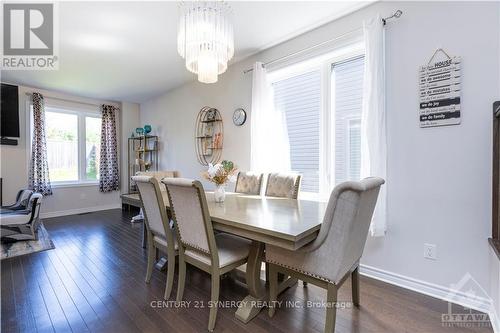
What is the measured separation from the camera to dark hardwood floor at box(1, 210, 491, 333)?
Result: 162 cm

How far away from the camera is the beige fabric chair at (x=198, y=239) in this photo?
60.5 inches

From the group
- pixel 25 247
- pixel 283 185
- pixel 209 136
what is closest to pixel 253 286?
pixel 283 185

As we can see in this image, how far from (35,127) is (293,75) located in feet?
16.4

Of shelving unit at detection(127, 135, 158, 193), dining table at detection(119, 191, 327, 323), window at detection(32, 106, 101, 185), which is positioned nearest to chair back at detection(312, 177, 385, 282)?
dining table at detection(119, 191, 327, 323)

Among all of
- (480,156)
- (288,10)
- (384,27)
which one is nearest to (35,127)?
(288,10)

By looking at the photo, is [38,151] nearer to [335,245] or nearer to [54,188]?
[54,188]

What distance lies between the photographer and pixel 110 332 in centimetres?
157

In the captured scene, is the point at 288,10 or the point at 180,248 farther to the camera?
the point at 288,10

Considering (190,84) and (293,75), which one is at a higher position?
(190,84)

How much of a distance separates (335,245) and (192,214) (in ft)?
3.03

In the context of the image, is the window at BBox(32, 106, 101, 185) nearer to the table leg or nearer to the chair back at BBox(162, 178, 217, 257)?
the chair back at BBox(162, 178, 217, 257)

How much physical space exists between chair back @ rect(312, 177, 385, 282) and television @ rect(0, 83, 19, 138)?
5.62 m

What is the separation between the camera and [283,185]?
8.55ft

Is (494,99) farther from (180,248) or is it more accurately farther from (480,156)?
(180,248)
